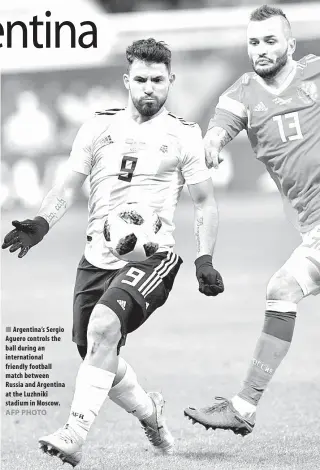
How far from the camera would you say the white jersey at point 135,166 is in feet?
20.3

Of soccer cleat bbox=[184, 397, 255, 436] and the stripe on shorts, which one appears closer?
soccer cleat bbox=[184, 397, 255, 436]

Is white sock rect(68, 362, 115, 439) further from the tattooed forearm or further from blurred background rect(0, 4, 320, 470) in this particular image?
the tattooed forearm

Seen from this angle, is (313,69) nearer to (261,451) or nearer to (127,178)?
(127,178)

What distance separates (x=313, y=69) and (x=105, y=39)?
2260cm

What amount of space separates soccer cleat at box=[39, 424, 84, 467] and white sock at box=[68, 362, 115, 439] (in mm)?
62

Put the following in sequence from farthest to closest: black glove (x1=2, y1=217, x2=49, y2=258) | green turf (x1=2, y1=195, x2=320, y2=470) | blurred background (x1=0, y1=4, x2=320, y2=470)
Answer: blurred background (x1=0, y1=4, x2=320, y2=470) → green turf (x1=2, y1=195, x2=320, y2=470) → black glove (x1=2, y1=217, x2=49, y2=258)

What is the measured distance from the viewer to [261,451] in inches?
249


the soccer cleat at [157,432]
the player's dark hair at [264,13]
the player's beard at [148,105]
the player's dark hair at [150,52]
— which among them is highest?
the player's dark hair at [264,13]

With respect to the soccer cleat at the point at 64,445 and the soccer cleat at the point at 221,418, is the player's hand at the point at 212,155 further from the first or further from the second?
the soccer cleat at the point at 64,445

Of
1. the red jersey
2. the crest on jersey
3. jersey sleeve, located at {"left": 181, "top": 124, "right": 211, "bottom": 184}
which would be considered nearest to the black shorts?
jersey sleeve, located at {"left": 181, "top": 124, "right": 211, "bottom": 184}

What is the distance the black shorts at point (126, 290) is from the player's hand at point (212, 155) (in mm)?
581

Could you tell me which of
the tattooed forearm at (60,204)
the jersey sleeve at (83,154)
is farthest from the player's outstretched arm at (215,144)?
the tattooed forearm at (60,204)

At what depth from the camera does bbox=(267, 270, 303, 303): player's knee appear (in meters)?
5.81

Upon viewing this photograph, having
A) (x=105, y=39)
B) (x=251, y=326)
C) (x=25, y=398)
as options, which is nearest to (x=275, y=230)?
(x=105, y=39)
